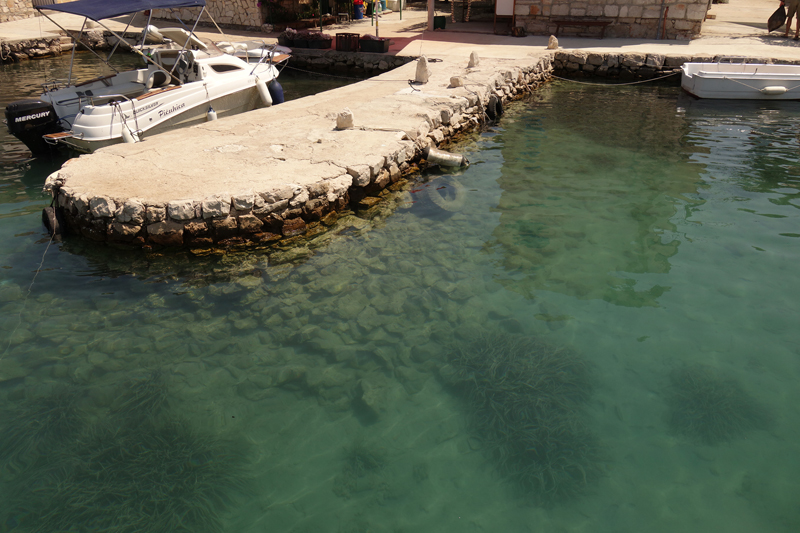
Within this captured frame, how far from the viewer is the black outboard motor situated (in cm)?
931

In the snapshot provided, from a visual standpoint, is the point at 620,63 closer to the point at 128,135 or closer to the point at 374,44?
the point at 374,44

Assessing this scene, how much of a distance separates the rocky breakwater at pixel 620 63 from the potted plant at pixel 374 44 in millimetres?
5532

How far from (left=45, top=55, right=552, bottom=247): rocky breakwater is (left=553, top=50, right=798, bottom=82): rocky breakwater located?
7.85 m

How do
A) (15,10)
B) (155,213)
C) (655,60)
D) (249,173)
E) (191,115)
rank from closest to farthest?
(155,213) → (249,173) → (191,115) → (655,60) → (15,10)

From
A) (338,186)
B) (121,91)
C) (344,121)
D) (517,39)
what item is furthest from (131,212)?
(517,39)

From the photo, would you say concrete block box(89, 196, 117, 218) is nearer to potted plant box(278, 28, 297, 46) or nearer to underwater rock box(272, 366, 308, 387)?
underwater rock box(272, 366, 308, 387)

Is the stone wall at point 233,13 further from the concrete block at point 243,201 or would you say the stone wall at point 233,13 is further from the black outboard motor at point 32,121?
the concrete block at point 243,201

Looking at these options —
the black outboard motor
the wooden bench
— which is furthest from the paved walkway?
the black outboard motor

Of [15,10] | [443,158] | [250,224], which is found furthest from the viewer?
[15,10]

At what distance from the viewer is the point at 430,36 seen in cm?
1950

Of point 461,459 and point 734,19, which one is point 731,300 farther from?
point 734,19

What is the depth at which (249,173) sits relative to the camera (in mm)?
7047

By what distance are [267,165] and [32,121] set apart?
5.39 m

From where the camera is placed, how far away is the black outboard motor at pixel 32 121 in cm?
931
